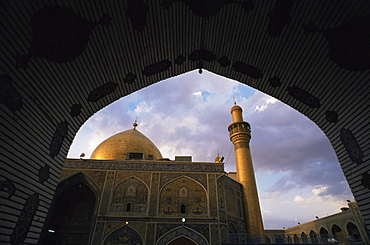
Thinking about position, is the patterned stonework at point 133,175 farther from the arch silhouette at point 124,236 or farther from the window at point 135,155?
the window at point 135,155

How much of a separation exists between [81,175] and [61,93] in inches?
481

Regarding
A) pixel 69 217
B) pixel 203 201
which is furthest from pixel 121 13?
pixel 69 217

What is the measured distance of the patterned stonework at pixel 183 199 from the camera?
1370cm

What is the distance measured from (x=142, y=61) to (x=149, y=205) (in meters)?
10.8

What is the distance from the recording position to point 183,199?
14188 mm

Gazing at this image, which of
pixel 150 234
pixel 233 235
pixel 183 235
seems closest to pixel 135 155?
pixel 150 234

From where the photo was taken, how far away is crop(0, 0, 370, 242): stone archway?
363cm

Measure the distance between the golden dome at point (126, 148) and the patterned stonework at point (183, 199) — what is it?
16.6ft

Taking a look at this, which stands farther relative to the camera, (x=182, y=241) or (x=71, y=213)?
(x=71, y=213)

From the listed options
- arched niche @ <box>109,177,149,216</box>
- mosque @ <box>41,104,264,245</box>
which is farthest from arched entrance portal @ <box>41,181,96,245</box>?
arched niche @ <box>109,177,149,216</box>

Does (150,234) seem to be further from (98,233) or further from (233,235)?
(233,235)

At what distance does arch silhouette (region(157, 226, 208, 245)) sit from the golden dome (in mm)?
7174

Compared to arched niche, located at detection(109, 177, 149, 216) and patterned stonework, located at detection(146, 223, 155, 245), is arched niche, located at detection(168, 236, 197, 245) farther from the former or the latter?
arched niche, located at detection(109, 177, 149, 216)

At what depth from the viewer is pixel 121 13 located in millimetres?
4324
